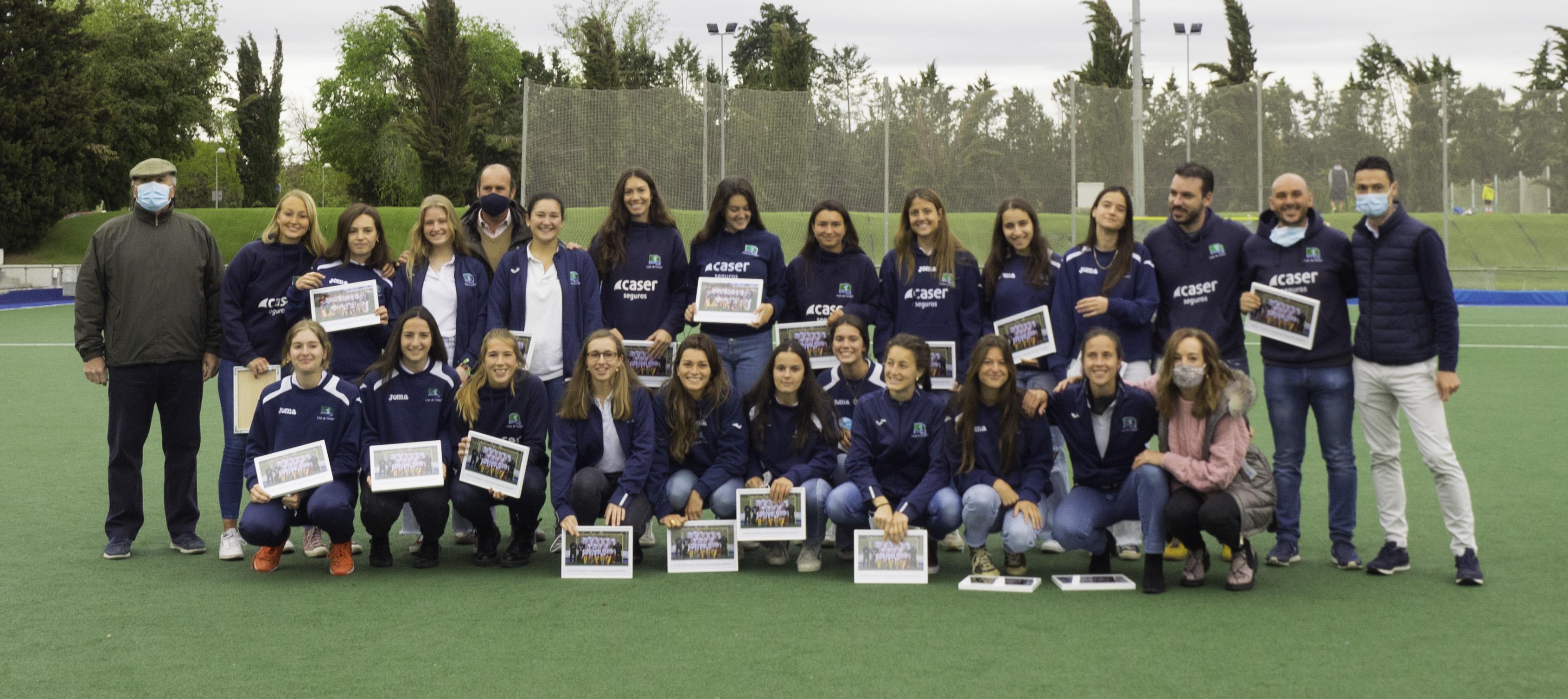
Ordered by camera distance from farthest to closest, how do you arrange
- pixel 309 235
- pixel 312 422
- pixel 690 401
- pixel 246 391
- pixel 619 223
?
pixel 619 223, pixel 309 235, pixel 246 391, pixel 690 401, pixel 312 422

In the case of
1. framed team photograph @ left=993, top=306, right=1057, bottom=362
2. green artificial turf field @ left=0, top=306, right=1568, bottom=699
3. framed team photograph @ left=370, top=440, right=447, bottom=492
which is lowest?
green artificial turf field @ left=0, top=306, right=1568, bottom=699

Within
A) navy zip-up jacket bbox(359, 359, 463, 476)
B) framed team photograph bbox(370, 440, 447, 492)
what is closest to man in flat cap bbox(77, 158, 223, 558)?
navy zip-up jacket bbox(359, 359, 463, 476)

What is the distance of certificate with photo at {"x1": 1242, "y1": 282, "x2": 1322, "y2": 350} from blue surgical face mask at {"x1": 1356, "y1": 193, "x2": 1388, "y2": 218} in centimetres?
43

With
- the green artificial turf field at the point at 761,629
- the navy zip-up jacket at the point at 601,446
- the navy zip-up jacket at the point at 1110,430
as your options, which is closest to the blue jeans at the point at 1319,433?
the green artificial turf field at the point at 761,629

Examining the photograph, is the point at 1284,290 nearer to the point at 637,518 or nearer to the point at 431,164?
the point at 637,518

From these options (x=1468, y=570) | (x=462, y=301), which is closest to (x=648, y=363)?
(x=462, y=301)

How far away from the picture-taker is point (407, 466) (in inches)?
226

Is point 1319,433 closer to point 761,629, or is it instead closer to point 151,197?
point 761,629

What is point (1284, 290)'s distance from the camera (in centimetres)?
571

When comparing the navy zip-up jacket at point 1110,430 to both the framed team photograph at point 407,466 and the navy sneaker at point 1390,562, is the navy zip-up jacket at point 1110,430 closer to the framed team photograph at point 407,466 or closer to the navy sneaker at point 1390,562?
the navy sneaker at point 1390,562

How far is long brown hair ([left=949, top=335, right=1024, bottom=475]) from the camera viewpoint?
18.6ft

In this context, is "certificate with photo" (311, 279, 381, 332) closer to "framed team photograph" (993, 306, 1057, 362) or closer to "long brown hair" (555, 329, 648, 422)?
"long brown hair" (555, 329, 648, 422)

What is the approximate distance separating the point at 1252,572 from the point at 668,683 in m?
2.61

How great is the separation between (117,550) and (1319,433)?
17.9 ft
